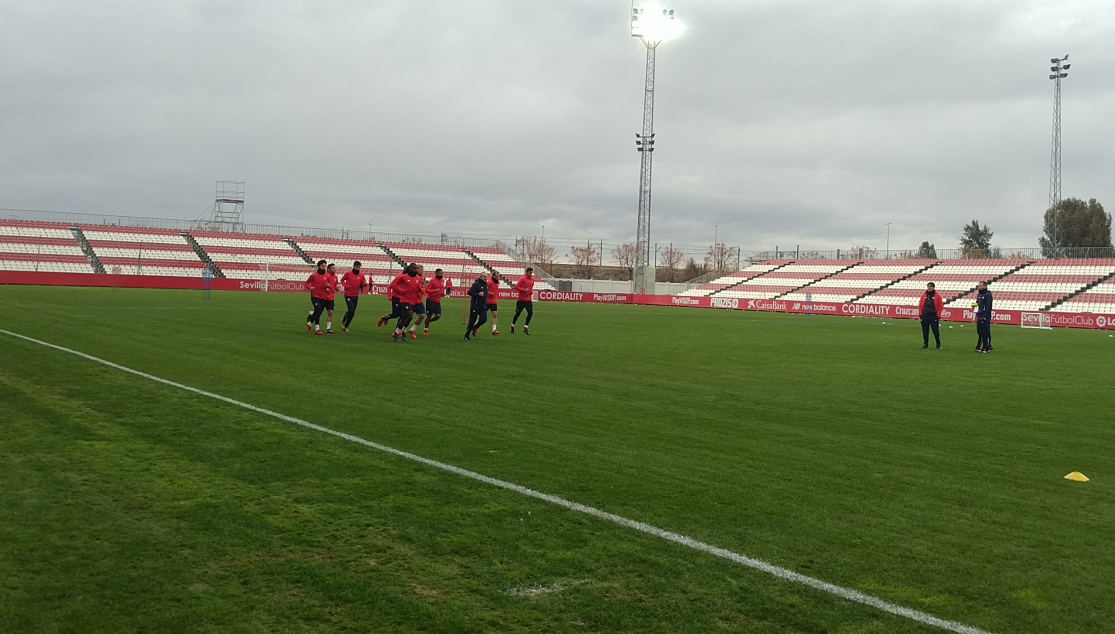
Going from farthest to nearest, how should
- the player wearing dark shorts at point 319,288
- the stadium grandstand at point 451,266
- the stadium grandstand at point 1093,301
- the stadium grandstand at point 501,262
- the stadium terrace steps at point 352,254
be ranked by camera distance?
the stadium grandstand at point 501,262 < the stadium terrace steps at point 352,254 < the stadium grandstand at point 451,266 < the stadium grandstand at point 1093,301 < the player wearing dark shorts at point 319,288

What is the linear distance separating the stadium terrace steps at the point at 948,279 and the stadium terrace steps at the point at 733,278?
13.8 m

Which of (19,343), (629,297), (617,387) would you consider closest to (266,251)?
(629,297)

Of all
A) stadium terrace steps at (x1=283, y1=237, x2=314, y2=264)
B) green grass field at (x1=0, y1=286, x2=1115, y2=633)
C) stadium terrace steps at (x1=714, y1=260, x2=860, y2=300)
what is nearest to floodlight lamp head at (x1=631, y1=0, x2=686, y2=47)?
stadium terrace steps at (x1=714, y1=260, x2=860, y2=300)

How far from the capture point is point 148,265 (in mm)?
62594

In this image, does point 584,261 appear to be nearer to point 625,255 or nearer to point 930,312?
point 625,255

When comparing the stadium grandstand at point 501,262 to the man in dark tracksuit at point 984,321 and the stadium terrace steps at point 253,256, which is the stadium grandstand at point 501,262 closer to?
the stadium terrace steps at point 253,256

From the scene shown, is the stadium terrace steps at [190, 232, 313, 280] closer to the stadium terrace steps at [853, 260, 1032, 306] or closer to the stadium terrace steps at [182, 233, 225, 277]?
the stadium terrace steps at [182, 233, 225, 277]

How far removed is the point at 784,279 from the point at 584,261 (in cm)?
6289

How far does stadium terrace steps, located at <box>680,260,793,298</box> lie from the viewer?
231 ft

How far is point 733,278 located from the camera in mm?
73250

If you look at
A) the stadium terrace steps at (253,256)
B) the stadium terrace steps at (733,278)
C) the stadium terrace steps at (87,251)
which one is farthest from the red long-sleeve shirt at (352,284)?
the stadium terrace steps at (733,278)

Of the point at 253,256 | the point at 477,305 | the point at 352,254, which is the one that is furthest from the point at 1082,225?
the point at 477,305

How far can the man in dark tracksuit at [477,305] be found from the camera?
2084 cm

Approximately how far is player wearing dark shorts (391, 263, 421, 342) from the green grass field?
6.62 m
